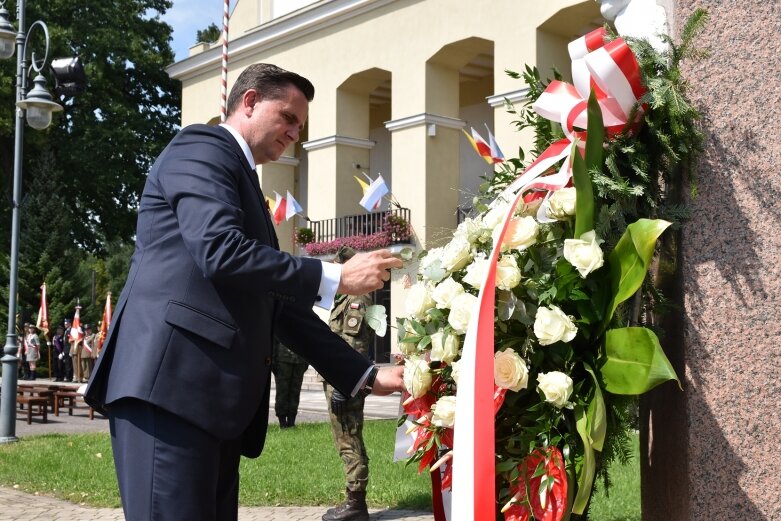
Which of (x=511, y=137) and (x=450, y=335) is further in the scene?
(x=511, y=137)

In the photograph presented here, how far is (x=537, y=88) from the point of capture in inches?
112

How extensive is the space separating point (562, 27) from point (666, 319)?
17616 mm

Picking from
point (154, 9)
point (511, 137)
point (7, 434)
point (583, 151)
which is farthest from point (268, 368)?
point (154, 9)

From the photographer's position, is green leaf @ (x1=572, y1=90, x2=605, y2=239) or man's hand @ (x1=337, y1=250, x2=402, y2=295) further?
man's hand @ (x1=337, y1=250, x2=402, y2=295)

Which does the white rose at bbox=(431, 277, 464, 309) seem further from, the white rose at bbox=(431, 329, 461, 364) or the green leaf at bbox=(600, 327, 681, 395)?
the green leaf at bbox=(600, 327, 681, 395)

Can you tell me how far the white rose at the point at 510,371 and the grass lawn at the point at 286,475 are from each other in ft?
11.8

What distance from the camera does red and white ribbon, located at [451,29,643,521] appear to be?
2.26 m

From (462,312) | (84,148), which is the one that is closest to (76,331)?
(84,148)

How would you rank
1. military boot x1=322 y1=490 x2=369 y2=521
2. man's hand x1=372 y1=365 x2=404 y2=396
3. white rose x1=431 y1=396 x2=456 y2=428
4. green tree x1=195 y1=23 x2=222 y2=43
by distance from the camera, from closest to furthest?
white rose x1=431 y1=396 x2=456 y2=428, man's hand x1=372 y1=365 x2=404 y2=396, military boot x1=322 y1=490 x2=369 y2=521, green tree x1=195 y1=23 x2=222 y2=43

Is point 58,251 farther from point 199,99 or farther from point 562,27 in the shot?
point 562,27

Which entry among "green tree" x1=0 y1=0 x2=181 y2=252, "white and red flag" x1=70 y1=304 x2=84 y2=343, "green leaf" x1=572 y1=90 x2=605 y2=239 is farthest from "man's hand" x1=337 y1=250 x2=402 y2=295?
"green tree" x1=0 y1=0 x2=181 y2=252

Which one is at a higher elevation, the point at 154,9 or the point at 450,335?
the point at 154,9

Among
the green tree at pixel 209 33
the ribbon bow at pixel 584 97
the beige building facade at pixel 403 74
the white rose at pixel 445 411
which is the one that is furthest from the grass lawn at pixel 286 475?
the green tree at pixel 209 33

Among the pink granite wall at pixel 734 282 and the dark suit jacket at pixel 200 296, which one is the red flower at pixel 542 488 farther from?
the dark suit jacket at pixel 200 296
